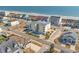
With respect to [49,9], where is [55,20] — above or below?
below

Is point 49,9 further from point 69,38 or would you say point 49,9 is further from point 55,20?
point 69,38

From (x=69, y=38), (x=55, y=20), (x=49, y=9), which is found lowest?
(x=69, y=38)

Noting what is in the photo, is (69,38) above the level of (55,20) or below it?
below

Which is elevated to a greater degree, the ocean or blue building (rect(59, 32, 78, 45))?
the ocean

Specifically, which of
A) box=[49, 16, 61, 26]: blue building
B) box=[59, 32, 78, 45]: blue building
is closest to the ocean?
box=[49, 16, 61, 26]: blue building

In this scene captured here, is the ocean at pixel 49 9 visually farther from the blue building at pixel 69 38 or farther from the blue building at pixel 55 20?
the blue building at pixel 69 38

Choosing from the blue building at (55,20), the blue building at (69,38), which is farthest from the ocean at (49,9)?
the blue building at (69,38)

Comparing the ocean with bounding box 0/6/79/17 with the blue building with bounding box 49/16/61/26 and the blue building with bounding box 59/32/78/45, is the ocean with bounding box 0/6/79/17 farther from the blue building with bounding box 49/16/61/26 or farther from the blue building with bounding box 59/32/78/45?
the blue building with bounding box 59/32/78/45

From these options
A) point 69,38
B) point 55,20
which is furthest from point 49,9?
point 69,38

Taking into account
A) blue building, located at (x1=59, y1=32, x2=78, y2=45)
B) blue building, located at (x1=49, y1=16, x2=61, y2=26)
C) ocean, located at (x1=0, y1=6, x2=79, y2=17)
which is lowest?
blue building, located at (x1=59, y1=32, x2=78, y2=45)
